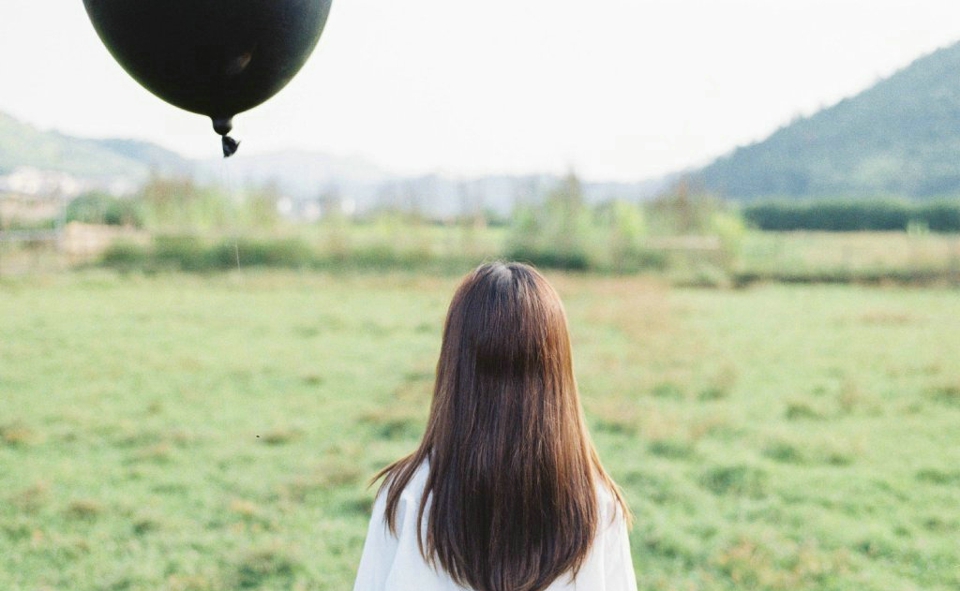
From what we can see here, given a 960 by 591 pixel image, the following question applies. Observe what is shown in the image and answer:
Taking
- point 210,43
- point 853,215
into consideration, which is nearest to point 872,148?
point 853,215

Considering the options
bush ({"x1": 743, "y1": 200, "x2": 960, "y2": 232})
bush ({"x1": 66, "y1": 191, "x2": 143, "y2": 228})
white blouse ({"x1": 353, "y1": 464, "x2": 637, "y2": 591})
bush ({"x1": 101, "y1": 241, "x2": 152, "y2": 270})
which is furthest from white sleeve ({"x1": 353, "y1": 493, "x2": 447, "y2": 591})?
bush ({"x1": 743, "y1": 200, "x2": 960, "y2": 232})

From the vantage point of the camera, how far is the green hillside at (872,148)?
118 feet

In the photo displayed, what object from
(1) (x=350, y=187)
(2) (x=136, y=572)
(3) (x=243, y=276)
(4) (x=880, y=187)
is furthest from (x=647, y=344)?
(4) (x=880, y=187)

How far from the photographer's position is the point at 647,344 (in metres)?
7.65

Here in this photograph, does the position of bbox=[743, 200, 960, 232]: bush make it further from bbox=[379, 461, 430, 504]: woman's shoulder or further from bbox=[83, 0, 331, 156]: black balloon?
bbox=[83, 0, 331, 156]: black balloon

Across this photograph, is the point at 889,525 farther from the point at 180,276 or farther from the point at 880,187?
the point at 880,187

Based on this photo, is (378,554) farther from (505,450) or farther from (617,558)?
(617,558)

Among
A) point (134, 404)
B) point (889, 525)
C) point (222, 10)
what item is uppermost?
point (222, 10)

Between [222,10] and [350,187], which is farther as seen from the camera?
[350,187]

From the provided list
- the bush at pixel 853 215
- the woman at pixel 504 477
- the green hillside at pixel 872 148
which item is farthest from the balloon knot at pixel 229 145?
the green hillside at pixel 872 148

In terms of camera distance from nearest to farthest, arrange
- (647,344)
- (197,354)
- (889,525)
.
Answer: (889,525) → (197,354) → (647,344)

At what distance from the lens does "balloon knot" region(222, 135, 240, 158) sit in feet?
4.17

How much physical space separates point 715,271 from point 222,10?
46.3 feet

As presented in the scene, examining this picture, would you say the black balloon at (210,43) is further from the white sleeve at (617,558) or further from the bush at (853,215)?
the bush at (853,215)
